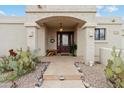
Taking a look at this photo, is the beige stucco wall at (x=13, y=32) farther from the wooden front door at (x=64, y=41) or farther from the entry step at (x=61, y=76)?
the entry step at (x=61, y=76)

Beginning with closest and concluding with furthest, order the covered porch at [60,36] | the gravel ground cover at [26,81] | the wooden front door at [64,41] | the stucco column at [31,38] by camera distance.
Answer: the gravel ground cover at [26,81] → the stucco column at [31,38] → the covered porch at [60,36] → the wooden front door at [64,41]

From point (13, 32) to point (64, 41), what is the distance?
533cm

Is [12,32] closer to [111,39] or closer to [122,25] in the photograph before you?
[111,39]

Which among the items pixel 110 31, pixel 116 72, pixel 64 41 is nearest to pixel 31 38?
pixel 116 72

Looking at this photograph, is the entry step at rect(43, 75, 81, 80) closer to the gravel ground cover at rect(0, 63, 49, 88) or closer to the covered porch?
the gravel ground cover at rect(0, 63, 49, 88)

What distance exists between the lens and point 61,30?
1886cm

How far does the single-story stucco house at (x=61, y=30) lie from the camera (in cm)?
1220

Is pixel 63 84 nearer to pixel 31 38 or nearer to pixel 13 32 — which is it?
pixel 31 38

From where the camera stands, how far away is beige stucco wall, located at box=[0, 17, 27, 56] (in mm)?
17141

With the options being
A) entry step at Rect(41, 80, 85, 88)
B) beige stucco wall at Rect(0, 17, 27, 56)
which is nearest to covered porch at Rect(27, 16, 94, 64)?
beige stucco wall at Rect(0, 17, 27, 56)

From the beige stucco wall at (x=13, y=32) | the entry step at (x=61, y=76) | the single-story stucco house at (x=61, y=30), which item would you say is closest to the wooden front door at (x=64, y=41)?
the single-story stucco house at (x=61, y=30)
